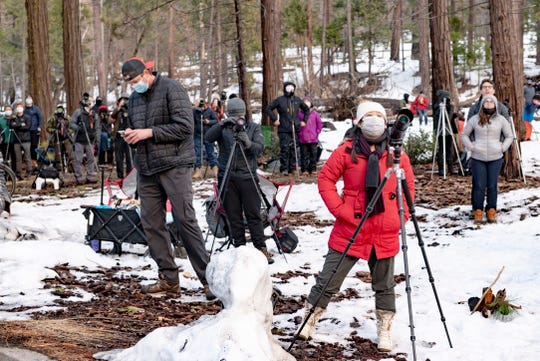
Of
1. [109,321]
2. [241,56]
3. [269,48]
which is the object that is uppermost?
[269,48]

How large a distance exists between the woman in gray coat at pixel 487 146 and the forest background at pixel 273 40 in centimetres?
330

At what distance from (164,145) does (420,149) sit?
11569 millimetres

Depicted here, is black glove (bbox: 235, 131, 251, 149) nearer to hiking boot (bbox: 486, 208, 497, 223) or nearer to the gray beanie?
the gray beanie

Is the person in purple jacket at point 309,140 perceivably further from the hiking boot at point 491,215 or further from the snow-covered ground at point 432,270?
the hiking boot at point 491,215

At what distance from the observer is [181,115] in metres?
6.44

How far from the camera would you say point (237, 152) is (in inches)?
330

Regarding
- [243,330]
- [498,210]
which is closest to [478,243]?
[498,210]

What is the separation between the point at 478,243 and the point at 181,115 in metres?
4.58

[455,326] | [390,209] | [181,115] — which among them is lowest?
[455,326]

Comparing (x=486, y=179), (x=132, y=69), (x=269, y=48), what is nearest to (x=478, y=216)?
(x=486, y=179)

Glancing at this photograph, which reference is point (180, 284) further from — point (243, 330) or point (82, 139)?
point (82, 139)

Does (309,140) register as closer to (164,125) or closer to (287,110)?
(287,110)

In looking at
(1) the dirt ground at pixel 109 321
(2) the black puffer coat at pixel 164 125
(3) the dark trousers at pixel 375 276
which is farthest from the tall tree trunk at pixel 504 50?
(3) the dark trousers at pixel 375 276

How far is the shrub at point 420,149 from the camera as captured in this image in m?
17.2
